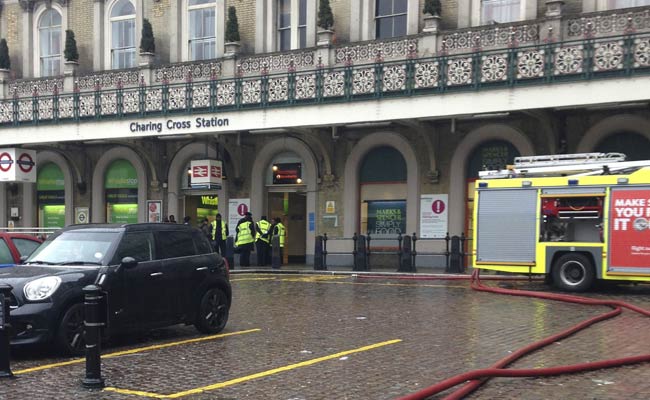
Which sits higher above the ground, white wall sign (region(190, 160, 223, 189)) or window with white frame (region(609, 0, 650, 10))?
window with white frame (region(609, 0, 650, 10))

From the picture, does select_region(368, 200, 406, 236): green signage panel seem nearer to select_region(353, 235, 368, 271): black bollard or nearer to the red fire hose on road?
select_region(353, 235, 368, 271): black bollard

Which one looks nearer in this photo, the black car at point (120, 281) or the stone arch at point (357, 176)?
the black car at point (120, 281)

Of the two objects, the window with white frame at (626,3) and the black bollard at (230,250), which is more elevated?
the window with white frame at (626,3)

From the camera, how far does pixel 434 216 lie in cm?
2220

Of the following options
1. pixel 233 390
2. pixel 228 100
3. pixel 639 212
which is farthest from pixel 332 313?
pixel 228 100

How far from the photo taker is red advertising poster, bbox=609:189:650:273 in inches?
579

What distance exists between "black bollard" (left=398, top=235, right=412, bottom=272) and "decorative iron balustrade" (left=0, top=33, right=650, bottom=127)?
4209 mm

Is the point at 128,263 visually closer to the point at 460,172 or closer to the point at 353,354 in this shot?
the point at 353,354

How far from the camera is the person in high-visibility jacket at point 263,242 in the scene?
23703 mm

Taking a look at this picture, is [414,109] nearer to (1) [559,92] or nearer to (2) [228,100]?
(1) [559,92]

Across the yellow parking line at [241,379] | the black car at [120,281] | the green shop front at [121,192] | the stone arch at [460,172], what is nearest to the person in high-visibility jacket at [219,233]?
the green shop front at [121,192]

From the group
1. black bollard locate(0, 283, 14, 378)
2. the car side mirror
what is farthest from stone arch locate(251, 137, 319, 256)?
black bollard locate(0, 283, 14, 378)

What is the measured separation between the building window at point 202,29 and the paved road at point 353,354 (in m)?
14.6

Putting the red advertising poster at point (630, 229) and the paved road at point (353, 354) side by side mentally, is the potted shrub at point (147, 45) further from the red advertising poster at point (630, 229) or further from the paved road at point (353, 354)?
the red advertising poster at point (630, 229)
